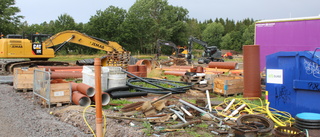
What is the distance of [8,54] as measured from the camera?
1930cm

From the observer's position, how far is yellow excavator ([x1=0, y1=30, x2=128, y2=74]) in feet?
63.7

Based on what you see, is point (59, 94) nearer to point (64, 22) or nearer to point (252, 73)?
point (252, 73)

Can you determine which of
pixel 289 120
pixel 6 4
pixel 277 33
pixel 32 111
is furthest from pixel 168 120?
pixel 6 4

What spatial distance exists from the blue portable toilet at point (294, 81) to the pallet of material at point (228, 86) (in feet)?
9.84

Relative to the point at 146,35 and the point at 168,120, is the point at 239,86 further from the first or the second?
the point at 146,35

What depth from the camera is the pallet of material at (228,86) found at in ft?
35.4

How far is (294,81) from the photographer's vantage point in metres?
7.08

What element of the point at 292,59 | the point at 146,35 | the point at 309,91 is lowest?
the point at 309,91

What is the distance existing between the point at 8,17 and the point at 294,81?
54392 millimetres

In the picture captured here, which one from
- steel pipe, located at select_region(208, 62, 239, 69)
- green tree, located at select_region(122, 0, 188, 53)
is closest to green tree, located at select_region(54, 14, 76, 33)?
green tree, located at select_region(122, 0, 188, 53)

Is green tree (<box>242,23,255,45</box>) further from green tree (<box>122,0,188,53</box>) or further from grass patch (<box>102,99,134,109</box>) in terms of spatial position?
grass patch (<box>102,99,134,109</box>)

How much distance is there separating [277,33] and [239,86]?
20.4ft

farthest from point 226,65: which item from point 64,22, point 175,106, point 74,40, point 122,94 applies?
point 64,22

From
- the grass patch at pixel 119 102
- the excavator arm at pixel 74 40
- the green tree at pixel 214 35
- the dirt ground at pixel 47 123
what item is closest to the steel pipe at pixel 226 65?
the excavator arm at pixel 74 40
